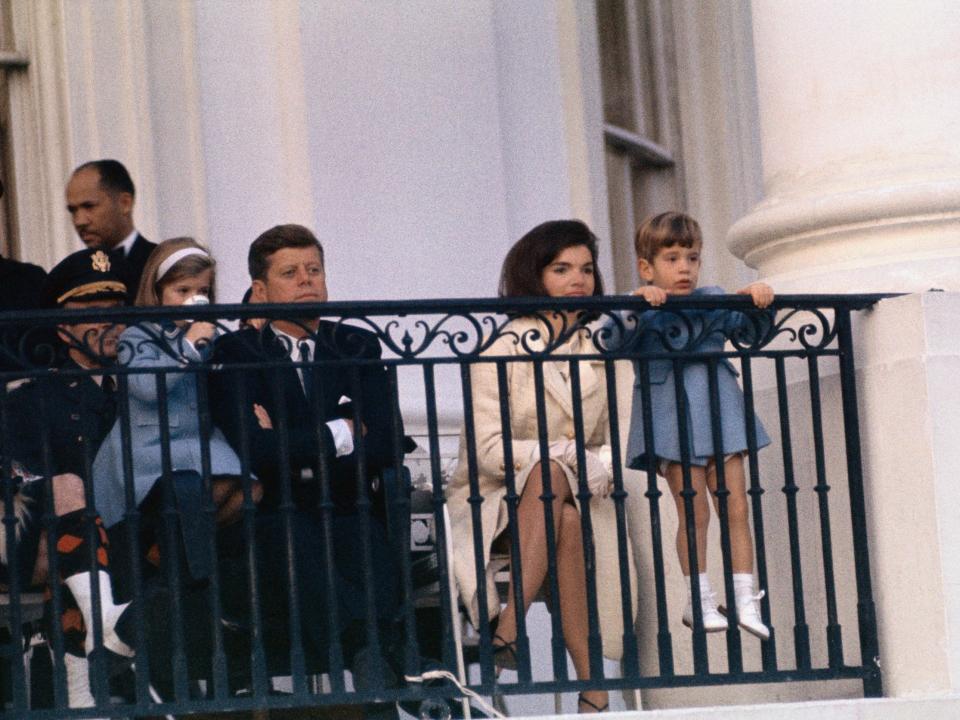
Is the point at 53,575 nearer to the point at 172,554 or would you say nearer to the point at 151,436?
the point at 172,554

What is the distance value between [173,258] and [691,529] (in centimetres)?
181

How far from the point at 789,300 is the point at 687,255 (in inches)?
23.3

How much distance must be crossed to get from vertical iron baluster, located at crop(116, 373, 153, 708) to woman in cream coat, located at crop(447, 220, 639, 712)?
40.4 inches

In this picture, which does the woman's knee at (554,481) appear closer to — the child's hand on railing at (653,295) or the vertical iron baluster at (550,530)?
the vertical iron baluster at (550,530)

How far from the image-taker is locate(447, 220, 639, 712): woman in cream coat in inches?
276

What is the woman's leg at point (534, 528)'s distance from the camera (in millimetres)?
6996

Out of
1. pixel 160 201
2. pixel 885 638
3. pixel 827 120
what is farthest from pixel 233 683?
pixel 160 201

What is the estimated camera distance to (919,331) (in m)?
6.59

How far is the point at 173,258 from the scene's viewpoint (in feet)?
23.4

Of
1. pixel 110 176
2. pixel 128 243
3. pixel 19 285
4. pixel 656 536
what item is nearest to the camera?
pixel 656 536

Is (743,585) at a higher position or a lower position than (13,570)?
lower

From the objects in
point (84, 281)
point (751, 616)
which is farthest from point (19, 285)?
point (751, 616)

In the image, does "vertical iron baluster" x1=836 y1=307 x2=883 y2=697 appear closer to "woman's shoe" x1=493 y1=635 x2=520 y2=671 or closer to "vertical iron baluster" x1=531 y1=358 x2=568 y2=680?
"vertical iron baluster" x1=531 y1=358 x2=568 y2=680

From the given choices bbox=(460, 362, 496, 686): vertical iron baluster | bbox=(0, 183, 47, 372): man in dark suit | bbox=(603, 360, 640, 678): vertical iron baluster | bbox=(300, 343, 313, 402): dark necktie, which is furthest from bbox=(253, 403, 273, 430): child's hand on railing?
bbox=(0, 183, 47, 372): man in dark suit
